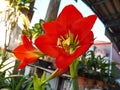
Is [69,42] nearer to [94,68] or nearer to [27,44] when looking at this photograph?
[27,44]

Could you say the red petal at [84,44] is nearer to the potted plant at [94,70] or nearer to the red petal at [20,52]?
the red petal at [20,52]

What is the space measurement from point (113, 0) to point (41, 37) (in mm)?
4549

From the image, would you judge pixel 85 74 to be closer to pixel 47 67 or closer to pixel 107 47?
pixel 47 67

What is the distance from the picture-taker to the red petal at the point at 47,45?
387 mm

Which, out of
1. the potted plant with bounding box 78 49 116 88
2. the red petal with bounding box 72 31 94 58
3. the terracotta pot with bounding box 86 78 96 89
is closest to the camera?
the red petal with bounding box 72 31 94 58

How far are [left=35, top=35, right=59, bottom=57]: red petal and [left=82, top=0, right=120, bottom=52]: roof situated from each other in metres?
4.14

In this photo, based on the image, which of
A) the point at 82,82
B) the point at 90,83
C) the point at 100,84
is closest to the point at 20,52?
the point at 82,82

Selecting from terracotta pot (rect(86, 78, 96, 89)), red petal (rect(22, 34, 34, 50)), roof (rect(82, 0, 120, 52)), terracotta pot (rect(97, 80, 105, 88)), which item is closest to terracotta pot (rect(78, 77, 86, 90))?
terracotta pot (rect(86, 78, 96, 89))

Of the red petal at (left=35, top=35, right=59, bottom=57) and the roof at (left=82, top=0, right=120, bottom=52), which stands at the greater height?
the roof at (left=82, top=0, right=120, bottom=52)

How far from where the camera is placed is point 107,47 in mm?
9195

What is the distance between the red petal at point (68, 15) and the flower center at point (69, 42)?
0.02m

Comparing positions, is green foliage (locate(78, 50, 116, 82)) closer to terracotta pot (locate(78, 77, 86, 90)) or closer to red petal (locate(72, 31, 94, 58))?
terracotta pot (locate(78, 77, 86, 90))

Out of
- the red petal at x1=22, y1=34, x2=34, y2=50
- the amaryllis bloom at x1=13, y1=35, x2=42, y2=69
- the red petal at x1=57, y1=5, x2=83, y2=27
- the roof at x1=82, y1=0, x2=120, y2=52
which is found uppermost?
the roof at x1=82, y1=0, x2=120, y2=52

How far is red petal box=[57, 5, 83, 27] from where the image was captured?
0.43 meters
